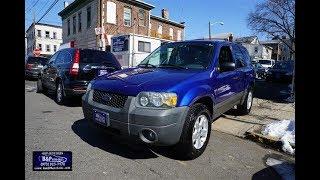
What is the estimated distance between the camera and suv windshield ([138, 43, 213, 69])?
5.33m

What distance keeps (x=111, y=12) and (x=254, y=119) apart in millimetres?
21433

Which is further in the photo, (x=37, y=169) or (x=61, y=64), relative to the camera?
(x=61, y=64)

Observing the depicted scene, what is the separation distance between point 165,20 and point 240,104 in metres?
30.0

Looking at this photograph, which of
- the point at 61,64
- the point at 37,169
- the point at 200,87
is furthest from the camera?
the point at 61,64

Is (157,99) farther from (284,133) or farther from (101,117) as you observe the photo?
(284,133)

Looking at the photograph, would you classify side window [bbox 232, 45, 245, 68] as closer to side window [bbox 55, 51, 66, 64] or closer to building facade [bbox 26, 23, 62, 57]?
side window [bbox 55, 51, 66, 64]

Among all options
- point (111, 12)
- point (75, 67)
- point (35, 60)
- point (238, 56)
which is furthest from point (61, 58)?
point (111, 12)

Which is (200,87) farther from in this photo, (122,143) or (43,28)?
(43,28)

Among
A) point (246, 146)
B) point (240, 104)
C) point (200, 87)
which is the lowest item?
point (246, 146)

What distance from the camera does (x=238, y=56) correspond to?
686 cm

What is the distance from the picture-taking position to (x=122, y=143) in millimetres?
4992

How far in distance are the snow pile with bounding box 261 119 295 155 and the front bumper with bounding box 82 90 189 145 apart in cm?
226

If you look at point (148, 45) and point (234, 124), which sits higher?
point (148, 45)

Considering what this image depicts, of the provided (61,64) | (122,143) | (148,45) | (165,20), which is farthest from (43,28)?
(122,143)
